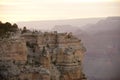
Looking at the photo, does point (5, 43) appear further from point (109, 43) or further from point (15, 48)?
point (109, 43)

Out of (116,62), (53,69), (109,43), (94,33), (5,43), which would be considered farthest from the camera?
(94,33)

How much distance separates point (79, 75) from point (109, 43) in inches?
384

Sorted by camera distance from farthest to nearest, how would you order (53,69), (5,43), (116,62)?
(116,62), (53,69), (5,43)

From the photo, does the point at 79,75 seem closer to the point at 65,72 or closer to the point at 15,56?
the point at 65,72

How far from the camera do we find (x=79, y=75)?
22.0 metres

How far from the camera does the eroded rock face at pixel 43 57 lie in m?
19.1

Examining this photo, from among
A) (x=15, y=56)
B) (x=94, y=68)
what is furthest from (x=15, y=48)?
(x=94, y=68)

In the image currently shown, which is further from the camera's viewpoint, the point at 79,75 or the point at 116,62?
the point at 116,62

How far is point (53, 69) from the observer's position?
2095 cm

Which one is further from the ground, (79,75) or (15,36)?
(15,36)

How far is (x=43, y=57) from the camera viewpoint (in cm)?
2025

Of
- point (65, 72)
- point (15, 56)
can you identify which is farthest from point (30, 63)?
point (65, 72)

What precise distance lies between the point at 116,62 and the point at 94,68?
303 cm

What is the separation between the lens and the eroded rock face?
1911cm
